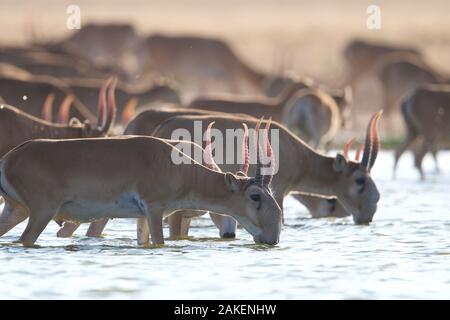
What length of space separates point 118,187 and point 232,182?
101 centimetres

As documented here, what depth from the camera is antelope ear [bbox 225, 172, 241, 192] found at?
12.2 meters

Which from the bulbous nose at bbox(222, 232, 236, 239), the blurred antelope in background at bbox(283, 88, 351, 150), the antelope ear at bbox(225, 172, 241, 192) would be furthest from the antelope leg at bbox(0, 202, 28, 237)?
the blurred antelope in background at bbox(283, 88, 351, 150)

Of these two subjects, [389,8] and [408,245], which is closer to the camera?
[408,245]

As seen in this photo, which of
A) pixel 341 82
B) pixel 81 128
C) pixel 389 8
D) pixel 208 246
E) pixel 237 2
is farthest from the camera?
pixel 237 2

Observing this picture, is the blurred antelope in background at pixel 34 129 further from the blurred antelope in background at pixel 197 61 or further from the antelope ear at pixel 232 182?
the blurred antelope in background at pixel 197 61

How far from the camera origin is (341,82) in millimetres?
44594

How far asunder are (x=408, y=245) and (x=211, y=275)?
112 inches

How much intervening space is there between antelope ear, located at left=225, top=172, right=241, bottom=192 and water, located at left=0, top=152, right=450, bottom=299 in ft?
1.74

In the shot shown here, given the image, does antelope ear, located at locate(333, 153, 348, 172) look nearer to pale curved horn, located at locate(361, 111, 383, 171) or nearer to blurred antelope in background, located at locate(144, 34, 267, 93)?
pale curved horn, located at locate(361, 111, 383, 171)

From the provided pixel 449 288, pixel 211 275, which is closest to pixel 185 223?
pixel 211 275

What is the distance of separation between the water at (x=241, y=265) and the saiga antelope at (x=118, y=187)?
0.30 metres

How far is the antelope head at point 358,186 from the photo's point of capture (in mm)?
15047

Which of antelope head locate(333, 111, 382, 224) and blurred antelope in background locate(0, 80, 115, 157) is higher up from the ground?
blurred antelope in background locate(0, 80, 115, 157)
